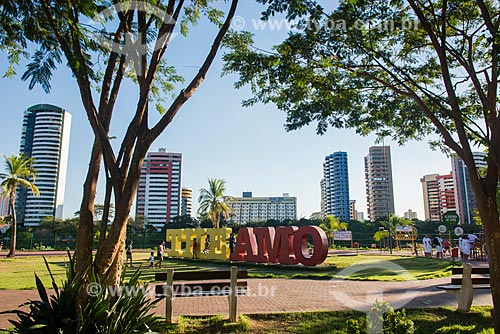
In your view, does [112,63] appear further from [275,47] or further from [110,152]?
[275,47]

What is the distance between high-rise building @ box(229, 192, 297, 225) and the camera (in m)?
161

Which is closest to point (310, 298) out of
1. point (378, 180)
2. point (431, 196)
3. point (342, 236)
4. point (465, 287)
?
point (465, 287)

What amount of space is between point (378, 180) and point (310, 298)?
93673mm

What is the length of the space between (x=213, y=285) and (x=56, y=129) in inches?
2869

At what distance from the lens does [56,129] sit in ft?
230

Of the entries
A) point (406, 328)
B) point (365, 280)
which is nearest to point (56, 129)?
point (365, 280)

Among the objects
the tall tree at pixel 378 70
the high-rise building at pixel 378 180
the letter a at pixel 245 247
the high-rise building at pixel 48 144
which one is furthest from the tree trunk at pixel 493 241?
the high-rise building at pixel 378 180

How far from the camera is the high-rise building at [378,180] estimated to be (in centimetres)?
9325

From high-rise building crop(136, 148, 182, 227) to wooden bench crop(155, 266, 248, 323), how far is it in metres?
122

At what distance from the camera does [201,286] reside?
21.8ft

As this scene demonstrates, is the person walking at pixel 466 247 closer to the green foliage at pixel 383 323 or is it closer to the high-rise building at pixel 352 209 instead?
the green foliage at pixel 383 323

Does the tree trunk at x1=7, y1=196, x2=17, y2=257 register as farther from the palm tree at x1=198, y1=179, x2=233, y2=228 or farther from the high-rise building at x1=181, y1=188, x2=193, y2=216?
the high-rise building at x1=181, y1=188, x2=193, y2=216

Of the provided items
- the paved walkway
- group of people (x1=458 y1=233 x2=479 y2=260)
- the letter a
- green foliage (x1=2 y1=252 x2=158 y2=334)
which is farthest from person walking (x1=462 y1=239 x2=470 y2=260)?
green foliage (x1=2 y1=252 x2=158 y2=334)

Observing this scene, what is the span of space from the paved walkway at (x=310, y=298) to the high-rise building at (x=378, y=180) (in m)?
81.0
